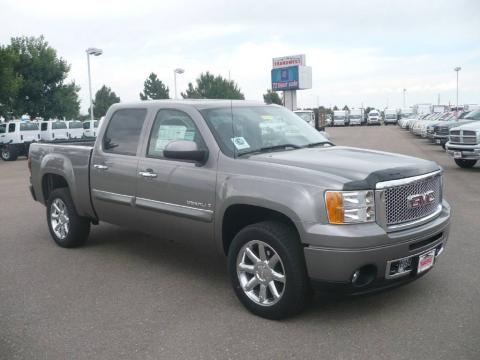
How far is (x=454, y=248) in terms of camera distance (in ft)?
20.2

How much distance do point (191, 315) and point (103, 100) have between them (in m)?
94.4

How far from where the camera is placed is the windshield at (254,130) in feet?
15.5

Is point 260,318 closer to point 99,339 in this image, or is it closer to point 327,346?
point 327,346

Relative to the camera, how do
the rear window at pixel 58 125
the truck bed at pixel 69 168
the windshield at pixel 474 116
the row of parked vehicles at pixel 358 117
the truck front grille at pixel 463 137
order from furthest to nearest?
1. the row of parked vehicles at pixel 358 117
2. the rear window at pixel 58 125
3. the windshield at pixel 474 116
4. the truck front grille at pixel 463 137
5. the truck bed at pixel 69 168

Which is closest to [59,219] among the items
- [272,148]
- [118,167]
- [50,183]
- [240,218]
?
[50,183]

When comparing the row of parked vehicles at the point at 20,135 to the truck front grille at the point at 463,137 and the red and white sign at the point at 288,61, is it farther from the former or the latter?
the red and white sign at the point at 288,61

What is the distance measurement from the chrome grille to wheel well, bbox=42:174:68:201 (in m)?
4.49

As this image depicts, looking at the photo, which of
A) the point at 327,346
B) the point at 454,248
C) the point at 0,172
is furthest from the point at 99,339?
the point at 0,172

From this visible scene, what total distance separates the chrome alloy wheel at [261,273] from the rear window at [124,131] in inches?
72.5

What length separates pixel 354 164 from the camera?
4199 millimetres

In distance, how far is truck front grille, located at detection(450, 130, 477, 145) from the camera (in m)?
13.8

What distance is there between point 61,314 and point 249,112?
8.23 ft

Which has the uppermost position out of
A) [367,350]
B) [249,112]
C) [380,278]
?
[249,112]

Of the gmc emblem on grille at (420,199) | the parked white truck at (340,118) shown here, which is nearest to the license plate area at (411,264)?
the gmc emblem on grille at (420,199)
